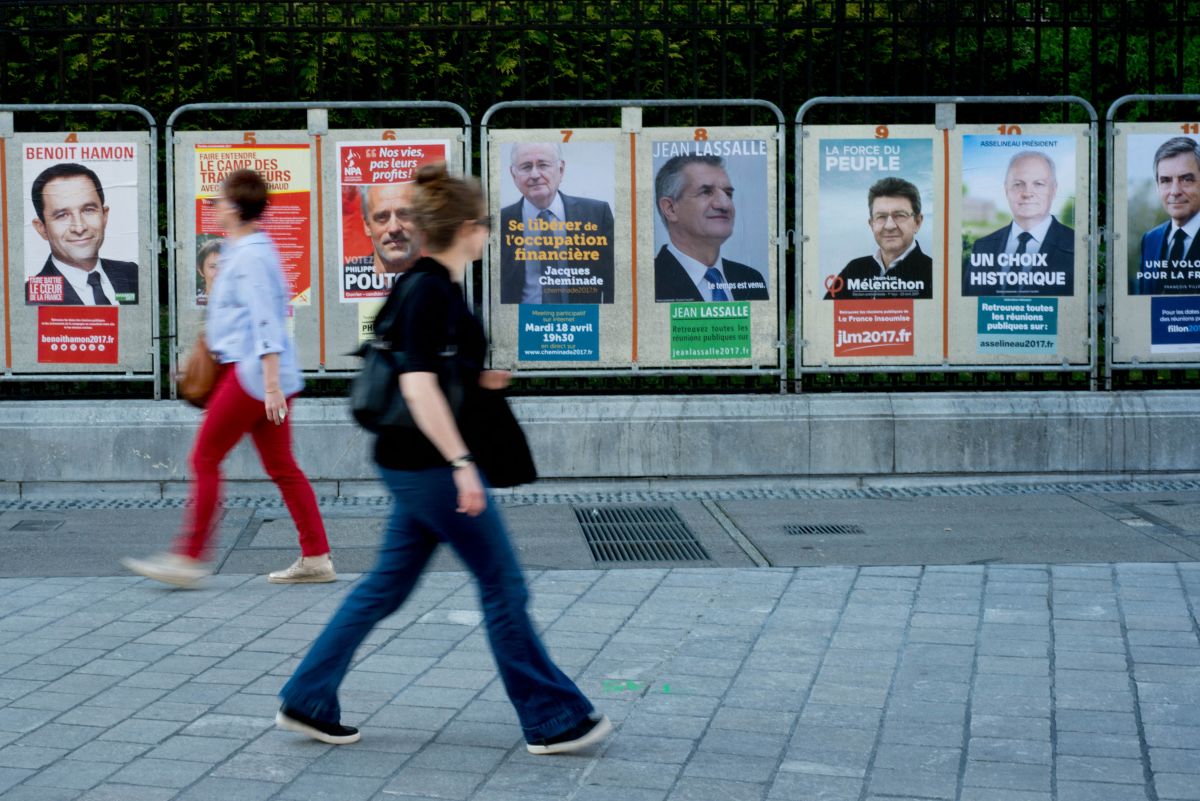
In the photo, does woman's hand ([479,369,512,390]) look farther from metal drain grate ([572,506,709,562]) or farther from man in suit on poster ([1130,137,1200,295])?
man in suit on poster ([1130,137,1200,295])

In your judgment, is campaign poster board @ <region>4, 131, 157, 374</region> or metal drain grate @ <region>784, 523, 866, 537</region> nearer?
metal drain grate @ <region>784, 523, 866, 537</region>

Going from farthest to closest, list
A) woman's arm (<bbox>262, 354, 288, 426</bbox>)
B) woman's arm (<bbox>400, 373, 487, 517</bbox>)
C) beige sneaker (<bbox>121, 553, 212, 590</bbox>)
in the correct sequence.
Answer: beige sneaker (<bbox>121, 553, 212, 590</bbox>) → woman's arm (<bbox>262, 354, 288, 426</bbox>) → woman's arm (<bbox>400, 373, 487, 517</bbox>)

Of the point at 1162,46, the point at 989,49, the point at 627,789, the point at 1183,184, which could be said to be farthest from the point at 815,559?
the point at 1162,46

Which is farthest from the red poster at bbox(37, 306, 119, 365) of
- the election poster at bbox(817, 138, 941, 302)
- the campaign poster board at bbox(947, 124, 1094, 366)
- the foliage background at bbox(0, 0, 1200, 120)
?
the campaign poster board at bbox(947, 124, 1094, 366)

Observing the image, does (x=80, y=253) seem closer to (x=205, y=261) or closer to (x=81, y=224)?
(x=81, y=224)

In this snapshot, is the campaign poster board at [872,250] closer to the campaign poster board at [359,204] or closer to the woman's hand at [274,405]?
the campaign poster board at [359,204]

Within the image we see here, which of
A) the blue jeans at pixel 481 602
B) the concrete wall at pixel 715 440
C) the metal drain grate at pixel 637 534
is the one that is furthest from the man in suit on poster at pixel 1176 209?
the blue jeans at pixel 481 602

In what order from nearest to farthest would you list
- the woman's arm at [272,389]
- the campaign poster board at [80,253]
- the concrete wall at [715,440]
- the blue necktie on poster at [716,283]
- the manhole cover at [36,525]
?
the woman's arm at [272,389] → the manhole cover at [36,525] → the concrete wall at [715,440] → the campaign poster board at [80,253] → the blue necktie on poster at [716,283]

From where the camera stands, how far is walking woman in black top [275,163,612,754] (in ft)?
13.9

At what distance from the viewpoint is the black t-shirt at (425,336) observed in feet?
13.9

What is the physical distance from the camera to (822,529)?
8211 mm

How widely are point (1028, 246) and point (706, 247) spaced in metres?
2.02

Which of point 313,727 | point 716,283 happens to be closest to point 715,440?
point 716,283

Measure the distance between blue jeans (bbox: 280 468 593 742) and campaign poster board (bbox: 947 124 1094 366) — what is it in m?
5.81
